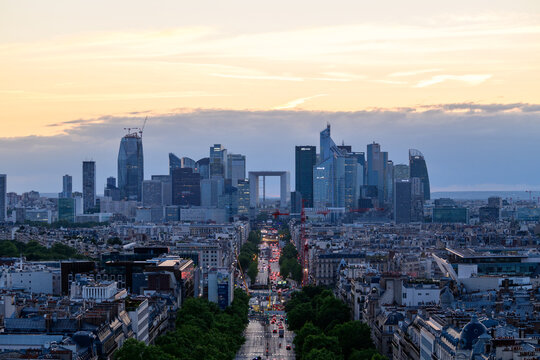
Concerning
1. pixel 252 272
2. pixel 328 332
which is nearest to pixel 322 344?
pixel 328 332

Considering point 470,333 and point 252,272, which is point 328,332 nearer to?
point 470,333

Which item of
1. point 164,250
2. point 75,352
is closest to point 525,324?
point 75,352

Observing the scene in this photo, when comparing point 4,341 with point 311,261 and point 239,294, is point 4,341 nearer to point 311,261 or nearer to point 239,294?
point 239,294

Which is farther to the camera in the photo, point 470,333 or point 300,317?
point 300,317

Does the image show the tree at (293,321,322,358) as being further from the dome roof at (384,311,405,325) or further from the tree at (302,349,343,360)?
the tree at (302,349,343,360)

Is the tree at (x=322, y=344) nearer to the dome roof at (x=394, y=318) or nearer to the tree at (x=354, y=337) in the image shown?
the tree at (x=354, y=337)

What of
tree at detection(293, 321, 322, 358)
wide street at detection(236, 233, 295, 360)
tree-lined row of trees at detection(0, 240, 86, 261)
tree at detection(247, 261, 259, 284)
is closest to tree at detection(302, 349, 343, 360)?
tree at detection(293, 321, 322, 358)
